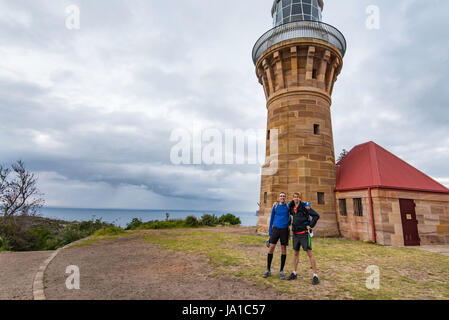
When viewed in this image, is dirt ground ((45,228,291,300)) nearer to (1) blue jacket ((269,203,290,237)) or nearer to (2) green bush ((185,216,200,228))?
(1) blue jacket ((269,203,290,237))

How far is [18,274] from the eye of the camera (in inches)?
215

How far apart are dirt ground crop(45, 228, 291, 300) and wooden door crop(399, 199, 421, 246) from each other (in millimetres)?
9534

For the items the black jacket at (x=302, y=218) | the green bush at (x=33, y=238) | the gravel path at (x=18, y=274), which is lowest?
the green bush at (x=33, y=238)

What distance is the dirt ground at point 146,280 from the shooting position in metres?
4.07

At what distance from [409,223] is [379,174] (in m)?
2.58

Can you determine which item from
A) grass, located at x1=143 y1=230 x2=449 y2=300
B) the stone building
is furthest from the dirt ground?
the stone building

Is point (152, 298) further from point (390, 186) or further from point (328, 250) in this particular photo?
point (390, 186)

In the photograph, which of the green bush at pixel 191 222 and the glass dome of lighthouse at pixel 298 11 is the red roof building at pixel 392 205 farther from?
the green bush at pixel 191 222

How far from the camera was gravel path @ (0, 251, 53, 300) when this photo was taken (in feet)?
13.7

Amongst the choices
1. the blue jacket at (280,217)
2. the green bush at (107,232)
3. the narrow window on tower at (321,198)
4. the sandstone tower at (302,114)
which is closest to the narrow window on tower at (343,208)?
the sandstone tower at (302,114)

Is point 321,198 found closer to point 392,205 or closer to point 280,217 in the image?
point 392,205

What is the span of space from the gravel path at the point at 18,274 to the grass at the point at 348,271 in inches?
161

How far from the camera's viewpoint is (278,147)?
13.5 metres
